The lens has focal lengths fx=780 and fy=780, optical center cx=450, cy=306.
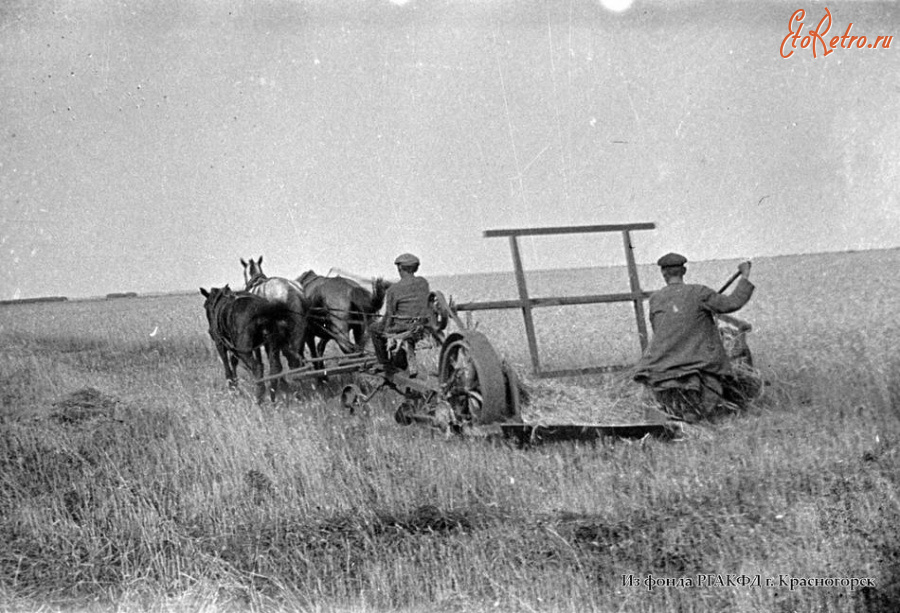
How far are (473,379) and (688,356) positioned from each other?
195cm

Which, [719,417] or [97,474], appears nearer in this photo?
[97,474]

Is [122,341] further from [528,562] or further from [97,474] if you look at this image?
[528,562]

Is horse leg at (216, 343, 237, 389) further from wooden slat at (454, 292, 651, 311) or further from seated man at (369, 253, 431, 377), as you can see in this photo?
wooden slat at (454, 292, 651, 311)

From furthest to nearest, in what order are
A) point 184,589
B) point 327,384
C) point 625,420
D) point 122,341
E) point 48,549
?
1. point 122,341
2. point 327,384
3. point 625,420
4. point 48,549
5. point 184,589

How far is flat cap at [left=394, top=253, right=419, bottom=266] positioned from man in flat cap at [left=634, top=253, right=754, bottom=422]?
263 centimetres

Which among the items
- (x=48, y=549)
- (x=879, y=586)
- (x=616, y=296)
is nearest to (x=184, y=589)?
(x=48, y=549)

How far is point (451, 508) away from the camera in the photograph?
5055 millimetres

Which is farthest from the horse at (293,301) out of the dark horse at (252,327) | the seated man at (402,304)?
the seated man at (402,304)

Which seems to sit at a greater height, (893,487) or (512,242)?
A: (512,242)

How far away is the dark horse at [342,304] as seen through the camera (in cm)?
1077

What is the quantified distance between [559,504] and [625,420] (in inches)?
83.9

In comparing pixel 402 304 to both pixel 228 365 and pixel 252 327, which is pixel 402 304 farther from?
pixel 228 365

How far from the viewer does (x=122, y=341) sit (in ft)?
65.9

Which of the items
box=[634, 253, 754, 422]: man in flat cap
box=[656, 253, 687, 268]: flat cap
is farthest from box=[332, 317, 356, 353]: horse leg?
box=[656, 253, 687, 268]: flat cap
